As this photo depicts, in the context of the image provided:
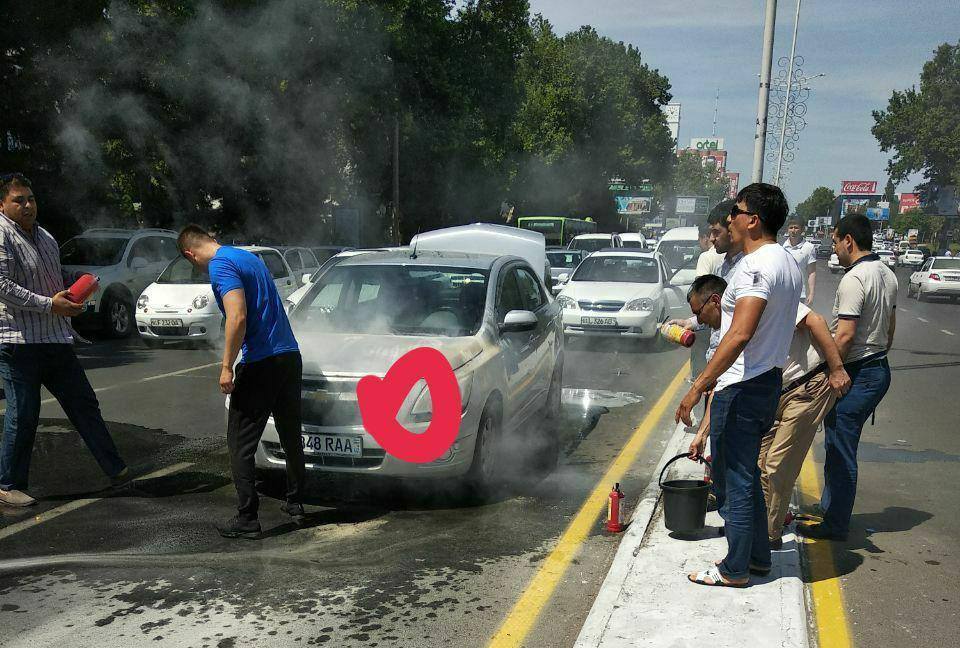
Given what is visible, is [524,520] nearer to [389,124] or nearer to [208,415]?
[208,415]

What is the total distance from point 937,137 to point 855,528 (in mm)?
67092

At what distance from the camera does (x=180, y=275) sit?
1232 cm

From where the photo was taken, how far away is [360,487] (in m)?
5.25

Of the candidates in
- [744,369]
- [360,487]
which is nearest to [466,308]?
[360,487]

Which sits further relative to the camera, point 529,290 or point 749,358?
point 529,290

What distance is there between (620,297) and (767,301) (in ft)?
29.3

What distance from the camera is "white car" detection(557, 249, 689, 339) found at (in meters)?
12.0

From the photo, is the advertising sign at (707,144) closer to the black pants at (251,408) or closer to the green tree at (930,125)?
the green tree at (930,125)

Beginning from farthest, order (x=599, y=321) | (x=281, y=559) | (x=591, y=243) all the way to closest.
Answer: (x=591, y=243) < (x=599, y=321) < (x=281, y=559)

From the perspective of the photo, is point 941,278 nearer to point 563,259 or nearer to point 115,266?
point 563,259

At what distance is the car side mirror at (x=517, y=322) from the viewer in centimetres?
539

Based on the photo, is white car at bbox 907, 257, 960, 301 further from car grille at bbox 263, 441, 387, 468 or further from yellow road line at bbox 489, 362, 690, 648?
car grille at bbox 263, 441, 387, 468

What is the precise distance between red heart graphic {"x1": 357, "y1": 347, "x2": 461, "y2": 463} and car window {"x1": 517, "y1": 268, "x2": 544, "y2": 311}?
1.81 metres

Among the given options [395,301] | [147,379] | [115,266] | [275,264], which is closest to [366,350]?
[395,301]
